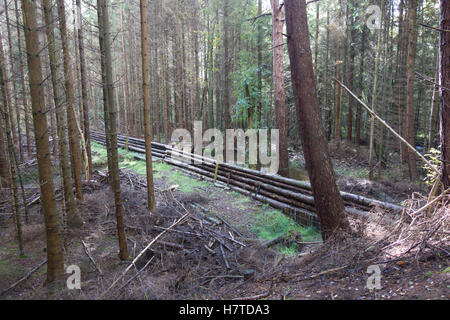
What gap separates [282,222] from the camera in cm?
712

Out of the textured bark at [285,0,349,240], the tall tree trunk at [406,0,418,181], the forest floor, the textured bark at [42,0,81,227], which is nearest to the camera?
the forest floor

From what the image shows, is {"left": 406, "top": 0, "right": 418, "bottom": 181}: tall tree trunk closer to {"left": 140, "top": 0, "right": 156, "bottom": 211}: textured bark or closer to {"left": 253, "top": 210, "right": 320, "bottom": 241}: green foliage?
{"left": 253, "top": 210, "right": 320, "bottom": 241}: green foliage

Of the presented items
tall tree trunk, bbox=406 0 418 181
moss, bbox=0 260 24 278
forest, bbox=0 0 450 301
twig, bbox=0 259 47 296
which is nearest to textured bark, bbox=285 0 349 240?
forest, bbox=0 0 450 301

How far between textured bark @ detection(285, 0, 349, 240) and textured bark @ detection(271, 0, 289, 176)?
15.5ft

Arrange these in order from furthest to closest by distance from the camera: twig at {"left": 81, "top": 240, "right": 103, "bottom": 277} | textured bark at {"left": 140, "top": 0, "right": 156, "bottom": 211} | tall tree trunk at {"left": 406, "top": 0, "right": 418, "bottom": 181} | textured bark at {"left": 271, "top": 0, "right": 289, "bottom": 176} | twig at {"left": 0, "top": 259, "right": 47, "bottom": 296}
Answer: tall tree trunk at {"left": 406, "top": 0, "right": 418, "bottom": 181} → textured bark at {"left": 271, "top": 0, "right": 289, "bottom": 176} → textured bark at {"left": 140, "top": 0, "right": 156, "bottom": 211} → twig at {"left": 81, "top": 240, "right": 103, "bottom": 277} → twig at {"left": 0, "top": 259, "right": 47, "bottom": 296}

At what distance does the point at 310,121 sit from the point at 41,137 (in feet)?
13.8

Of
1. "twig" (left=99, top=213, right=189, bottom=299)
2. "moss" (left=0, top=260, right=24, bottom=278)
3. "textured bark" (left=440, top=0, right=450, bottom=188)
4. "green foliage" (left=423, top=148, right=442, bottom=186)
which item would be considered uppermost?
"textured bark" (left=440, top=0, right=450, bottom=188)

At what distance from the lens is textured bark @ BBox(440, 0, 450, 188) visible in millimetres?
4160

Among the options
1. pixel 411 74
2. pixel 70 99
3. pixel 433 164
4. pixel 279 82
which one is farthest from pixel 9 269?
pixel 411 74

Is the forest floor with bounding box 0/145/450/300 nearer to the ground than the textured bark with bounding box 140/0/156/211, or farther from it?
nearer to the ground

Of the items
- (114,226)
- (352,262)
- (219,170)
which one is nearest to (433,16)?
(219,170)

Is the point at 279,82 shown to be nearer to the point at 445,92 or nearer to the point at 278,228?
the point at 278,228

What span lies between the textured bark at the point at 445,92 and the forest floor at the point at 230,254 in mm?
565

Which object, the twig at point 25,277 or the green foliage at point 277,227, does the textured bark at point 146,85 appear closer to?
the twig at point 25,277
